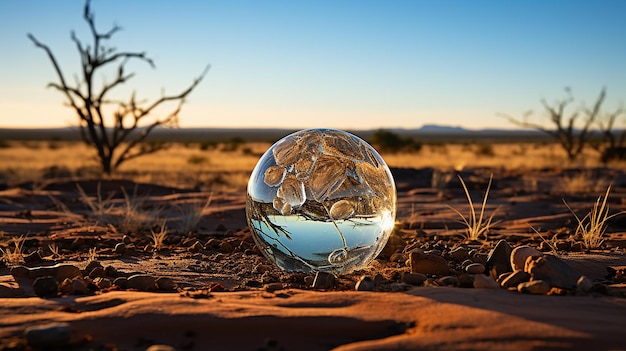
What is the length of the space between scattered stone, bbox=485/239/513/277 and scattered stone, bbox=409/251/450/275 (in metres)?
0.29

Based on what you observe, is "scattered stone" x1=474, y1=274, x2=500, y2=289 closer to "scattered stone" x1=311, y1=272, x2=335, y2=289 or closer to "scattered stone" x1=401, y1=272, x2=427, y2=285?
"scattered stone" x1=401, y1=272, x2=427, y2=285

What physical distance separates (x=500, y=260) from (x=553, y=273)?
56 cm

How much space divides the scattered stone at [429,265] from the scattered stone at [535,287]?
28.6 inches

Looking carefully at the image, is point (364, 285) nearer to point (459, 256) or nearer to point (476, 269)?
point (476, 269)

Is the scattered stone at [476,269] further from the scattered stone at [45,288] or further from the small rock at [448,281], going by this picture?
the scattered stone at [45,288]

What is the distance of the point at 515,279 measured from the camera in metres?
3.75

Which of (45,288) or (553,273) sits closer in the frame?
(45,288)

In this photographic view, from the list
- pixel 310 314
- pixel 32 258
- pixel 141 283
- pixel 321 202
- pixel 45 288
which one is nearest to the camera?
pixel 310 314

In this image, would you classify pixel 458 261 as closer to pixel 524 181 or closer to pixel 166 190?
pixel 166 190

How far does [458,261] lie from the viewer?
4801mm

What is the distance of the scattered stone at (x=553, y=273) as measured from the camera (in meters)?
3.68

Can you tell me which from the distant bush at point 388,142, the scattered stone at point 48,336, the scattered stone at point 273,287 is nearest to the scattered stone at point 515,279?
the scattered stone at point 273,287

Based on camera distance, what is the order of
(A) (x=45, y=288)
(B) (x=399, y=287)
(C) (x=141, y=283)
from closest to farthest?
(A) (x=45, y=288), (B) (x=399, y=287), (C) (x=141, y=283)

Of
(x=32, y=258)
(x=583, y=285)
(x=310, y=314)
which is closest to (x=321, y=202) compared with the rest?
(x=310, y=314)
